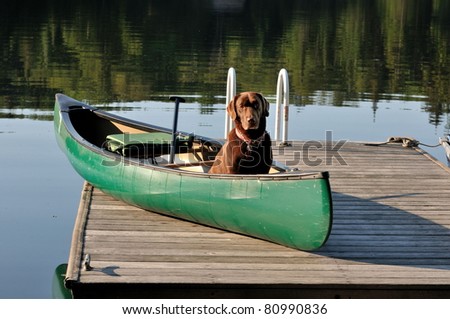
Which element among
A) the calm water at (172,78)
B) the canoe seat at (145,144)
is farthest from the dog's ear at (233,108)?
the calm water at (172,78)

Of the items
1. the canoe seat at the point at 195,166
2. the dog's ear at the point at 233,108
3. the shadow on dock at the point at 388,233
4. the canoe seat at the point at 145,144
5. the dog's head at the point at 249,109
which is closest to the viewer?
the shadow on dock at the point at 388,233

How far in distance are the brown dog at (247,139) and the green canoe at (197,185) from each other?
21 centimetres

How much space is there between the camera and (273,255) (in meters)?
8.84

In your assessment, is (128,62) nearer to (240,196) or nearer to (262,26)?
(262,26)

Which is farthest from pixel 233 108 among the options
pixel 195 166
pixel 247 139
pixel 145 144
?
pixel 145 144

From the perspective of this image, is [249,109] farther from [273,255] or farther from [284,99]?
[284,99]

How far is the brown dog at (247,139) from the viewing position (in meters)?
8.98

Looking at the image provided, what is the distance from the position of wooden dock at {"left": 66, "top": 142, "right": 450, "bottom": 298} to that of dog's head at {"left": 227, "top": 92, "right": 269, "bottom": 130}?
3.78ft

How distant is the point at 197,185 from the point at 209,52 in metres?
23.9

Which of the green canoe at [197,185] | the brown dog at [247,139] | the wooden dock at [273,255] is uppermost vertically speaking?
the brown dog at [247,139]

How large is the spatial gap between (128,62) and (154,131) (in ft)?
57.0

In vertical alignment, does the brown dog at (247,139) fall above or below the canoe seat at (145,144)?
above

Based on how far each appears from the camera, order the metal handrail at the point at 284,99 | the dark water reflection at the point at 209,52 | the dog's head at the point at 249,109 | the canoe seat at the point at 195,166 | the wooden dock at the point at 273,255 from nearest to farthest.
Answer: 1. the wooden dock at the point at 273,255
2. the dog's head at the point at 249,109
3. the canoe seat at the point at 195,166
4. the metal handrail at the point at 284,99
5. the dark water reflection at the point at 209,52

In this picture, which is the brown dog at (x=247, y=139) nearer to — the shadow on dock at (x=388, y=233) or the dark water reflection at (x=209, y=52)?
the shadow on dock at (x=388, y=233)
